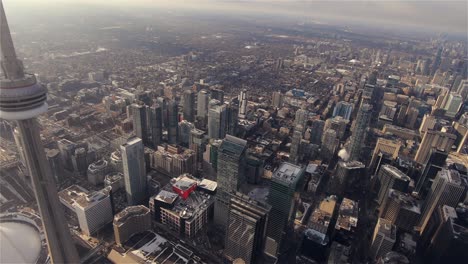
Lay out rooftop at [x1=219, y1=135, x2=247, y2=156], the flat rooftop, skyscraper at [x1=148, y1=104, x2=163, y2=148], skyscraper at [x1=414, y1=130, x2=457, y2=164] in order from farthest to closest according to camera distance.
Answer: skyscraper at [x1=414, y1=130, x2=457, y2=164]
skyscraper at [x1=148, y1=104, x2=163, y2=148]
the flat rooftop
rooftop at [x1=219, y1=135, x2=247, y2=156]

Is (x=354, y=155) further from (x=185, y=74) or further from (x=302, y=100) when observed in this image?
(x=185, y=74)

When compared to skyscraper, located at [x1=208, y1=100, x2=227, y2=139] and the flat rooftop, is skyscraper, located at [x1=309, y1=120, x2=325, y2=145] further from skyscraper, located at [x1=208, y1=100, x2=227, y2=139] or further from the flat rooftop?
the flat rooftop

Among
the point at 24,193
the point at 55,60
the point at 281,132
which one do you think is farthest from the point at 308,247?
the point at 55,60

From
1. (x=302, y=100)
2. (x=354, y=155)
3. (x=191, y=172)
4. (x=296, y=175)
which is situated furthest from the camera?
(x=302, y=100)

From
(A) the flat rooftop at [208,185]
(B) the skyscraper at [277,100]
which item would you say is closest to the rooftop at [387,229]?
(A) the flat rooftop at [208,185]

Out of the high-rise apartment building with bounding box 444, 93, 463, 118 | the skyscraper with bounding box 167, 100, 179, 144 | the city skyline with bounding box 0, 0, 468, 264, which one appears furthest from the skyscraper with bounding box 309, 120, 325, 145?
the high-rise apartment building with bounding box 444, 93, 463, 118
